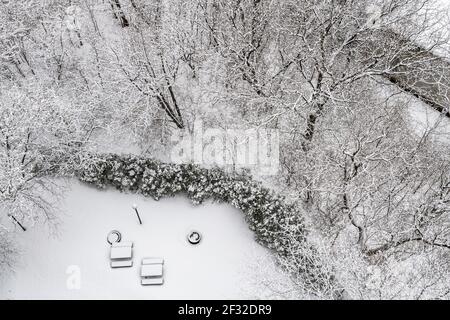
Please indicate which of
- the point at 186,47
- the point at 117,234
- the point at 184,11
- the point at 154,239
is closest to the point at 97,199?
the point at 117,234

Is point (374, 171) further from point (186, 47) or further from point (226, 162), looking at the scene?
point (186, 47)

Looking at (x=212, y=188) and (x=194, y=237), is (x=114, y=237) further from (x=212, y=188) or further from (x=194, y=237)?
(x=212, y=188)

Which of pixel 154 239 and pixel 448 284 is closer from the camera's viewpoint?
pixel 448 284

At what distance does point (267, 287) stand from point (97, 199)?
339 inches

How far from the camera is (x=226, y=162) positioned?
819 inches

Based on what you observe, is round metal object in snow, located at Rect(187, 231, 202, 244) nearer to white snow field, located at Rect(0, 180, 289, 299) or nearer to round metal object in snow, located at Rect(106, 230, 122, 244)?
white snow field, located at Rect(0, 180, 289, 299)

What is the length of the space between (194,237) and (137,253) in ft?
8.33

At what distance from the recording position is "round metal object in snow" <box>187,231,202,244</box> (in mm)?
19909

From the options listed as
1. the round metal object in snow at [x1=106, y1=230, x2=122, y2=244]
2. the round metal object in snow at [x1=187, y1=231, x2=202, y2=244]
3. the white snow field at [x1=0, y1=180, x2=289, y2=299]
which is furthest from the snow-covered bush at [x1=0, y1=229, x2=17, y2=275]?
the round metal object in snow at [x1=187, y1=231, x2=202, y2=244]

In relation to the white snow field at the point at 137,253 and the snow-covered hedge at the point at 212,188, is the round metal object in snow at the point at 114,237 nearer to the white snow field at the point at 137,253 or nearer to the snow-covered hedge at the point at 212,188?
the white snow field at the point at 137,253

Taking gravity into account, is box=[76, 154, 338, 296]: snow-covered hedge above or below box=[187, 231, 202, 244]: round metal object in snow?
above

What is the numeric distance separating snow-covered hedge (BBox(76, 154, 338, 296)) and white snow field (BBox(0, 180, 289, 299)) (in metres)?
0.62

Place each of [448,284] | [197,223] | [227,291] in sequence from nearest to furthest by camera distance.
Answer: [448,284] → [227,291] → [197,223]

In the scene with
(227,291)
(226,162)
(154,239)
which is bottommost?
(227,291)
